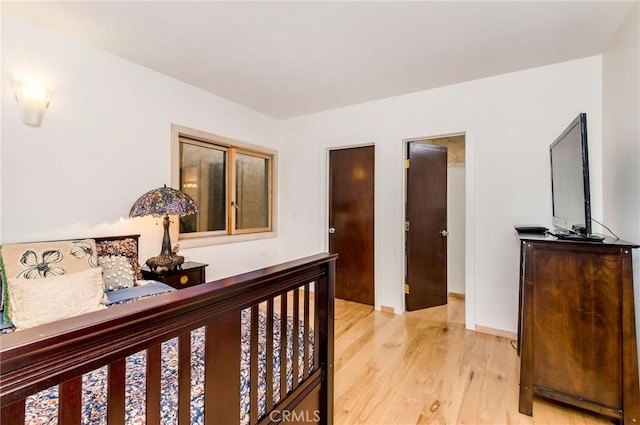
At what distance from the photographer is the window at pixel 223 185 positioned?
10.3ft

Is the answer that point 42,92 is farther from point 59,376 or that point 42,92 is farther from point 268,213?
point 268,213

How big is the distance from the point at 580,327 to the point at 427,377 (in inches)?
37.5

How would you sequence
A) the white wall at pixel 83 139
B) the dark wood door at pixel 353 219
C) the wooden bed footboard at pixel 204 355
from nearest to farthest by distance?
the wooden bed footboard at pixel 204 355, the white wall at pixel 83 139, the dark wood door at pixel 353 219

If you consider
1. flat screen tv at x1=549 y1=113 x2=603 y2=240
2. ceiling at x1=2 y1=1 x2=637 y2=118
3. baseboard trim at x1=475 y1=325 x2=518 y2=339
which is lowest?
baseboard trim at x1=475 y1=325 x2=518 y2=339

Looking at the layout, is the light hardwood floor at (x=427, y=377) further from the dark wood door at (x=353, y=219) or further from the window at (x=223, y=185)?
the window at (x=223, y=185)

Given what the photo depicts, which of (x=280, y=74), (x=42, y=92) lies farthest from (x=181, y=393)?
(x=280, y=74)

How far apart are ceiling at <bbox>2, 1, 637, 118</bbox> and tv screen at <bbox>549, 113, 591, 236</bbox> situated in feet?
2.51

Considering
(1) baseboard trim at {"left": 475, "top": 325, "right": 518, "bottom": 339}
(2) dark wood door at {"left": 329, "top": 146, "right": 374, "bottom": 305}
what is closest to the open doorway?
(2) dark wood door at {"left": 329, "top": 146, "right": 374, "bottom": 305}

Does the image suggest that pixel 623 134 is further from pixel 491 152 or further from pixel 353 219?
pixel 353 219

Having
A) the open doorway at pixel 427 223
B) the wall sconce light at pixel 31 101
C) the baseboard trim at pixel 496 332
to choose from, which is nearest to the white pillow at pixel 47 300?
the wall sconce light at pixel 31 101

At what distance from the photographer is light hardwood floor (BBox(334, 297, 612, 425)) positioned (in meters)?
1.71

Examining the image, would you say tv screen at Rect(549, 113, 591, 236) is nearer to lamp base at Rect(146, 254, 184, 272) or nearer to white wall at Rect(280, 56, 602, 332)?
white wall at Rect(280, 56, 602, 332)

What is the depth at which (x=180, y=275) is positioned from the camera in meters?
2.56

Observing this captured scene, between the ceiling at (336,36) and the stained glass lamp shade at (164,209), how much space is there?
1140 millimetres
